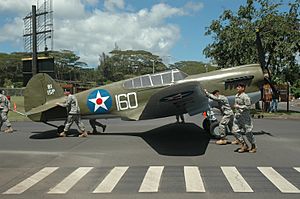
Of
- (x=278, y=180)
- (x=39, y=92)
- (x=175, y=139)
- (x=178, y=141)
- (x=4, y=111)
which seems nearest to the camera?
(x=278, y=180)

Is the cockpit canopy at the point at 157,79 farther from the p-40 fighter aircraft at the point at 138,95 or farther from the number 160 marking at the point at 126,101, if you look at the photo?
the number 160 marking at the point at 126,101

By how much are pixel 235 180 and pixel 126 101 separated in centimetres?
648

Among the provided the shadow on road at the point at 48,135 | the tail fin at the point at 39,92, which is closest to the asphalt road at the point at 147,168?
the shadow on road at the point at 48,135

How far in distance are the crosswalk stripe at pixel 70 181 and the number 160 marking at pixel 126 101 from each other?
4.83m

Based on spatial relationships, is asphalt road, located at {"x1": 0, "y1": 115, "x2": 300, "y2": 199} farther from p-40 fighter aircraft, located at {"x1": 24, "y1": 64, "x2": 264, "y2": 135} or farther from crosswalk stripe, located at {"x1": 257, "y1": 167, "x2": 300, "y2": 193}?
p-40 fighter aircraft, located at {"x1": 24, "y1": 64, "x2": 264, "y2": 135}

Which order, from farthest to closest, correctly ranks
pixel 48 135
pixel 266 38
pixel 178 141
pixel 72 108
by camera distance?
pixel 266 38 < pixel 48 135 < pixel 72 108 < pixel 178 141

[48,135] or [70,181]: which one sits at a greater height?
[48,135]

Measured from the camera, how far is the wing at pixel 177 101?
882 cm

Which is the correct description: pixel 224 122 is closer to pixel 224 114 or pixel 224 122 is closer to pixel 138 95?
pixel 224 114

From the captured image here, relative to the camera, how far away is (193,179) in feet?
20.3

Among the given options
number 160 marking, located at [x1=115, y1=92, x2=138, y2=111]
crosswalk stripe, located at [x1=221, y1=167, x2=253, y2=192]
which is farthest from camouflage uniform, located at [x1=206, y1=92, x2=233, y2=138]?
crosswalk stripe, located at [x1=221, y1=167, x2=253, y2=192]

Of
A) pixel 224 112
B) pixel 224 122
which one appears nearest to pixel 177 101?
pixel 224 112

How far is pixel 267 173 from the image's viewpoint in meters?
6.64

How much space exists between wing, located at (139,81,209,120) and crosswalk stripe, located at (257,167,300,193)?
3.00m
